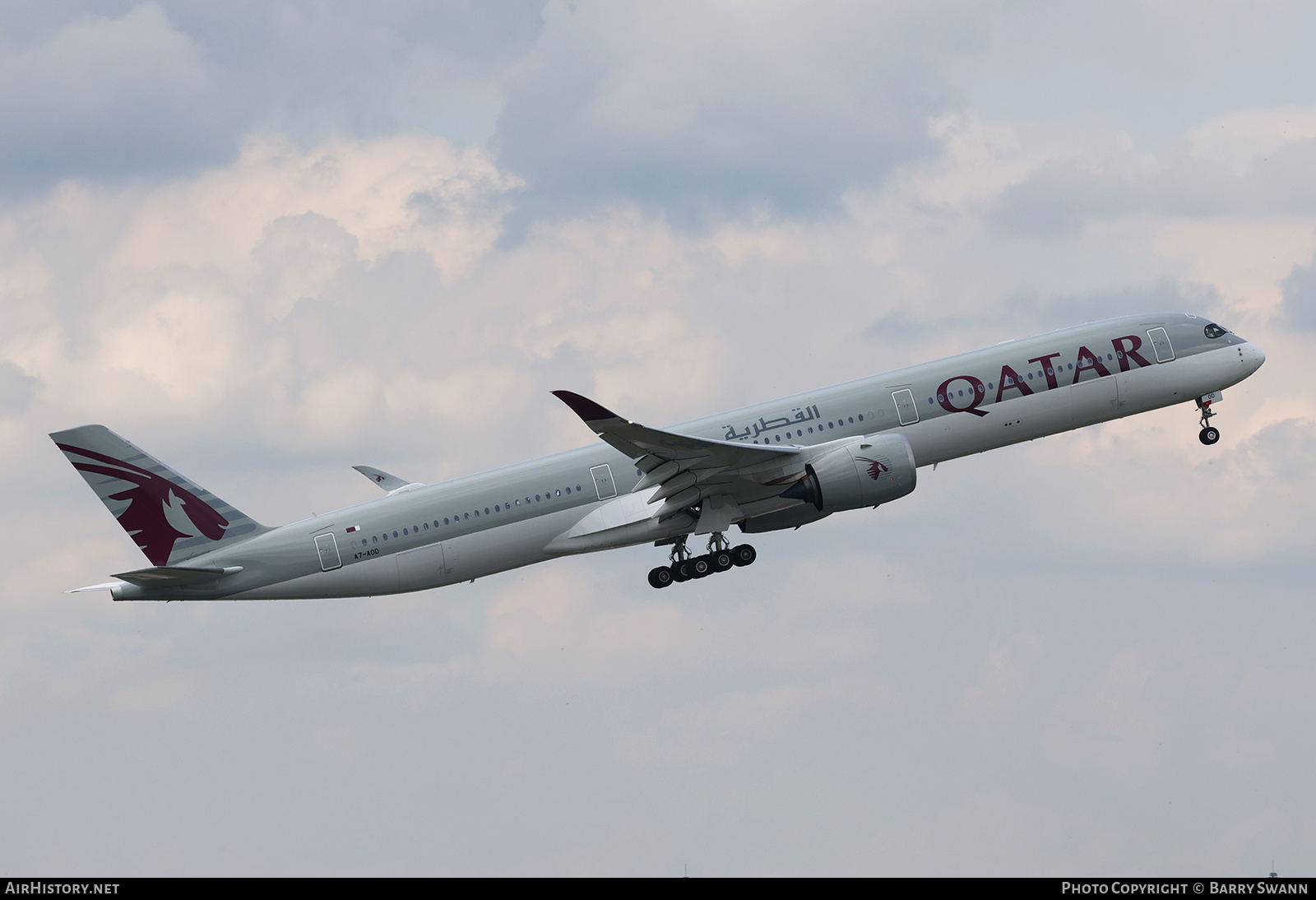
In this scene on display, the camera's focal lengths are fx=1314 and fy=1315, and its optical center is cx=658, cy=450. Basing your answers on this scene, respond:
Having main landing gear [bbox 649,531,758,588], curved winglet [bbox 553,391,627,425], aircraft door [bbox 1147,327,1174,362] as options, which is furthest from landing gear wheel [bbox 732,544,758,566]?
aircraft door [bbox 1147,327,1174,362]

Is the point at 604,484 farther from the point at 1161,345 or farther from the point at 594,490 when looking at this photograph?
the point at 1161,345

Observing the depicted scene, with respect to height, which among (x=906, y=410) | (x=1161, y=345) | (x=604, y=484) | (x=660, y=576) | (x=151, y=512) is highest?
(x=151, y=512)

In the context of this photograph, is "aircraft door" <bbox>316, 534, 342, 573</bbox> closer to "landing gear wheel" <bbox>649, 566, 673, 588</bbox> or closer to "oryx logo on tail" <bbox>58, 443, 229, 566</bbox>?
"oryx logo on tail" <bbox>58, 443, 229, 566</bbox>

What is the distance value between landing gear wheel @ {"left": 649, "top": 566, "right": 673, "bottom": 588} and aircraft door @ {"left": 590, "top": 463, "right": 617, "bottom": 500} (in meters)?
4.35

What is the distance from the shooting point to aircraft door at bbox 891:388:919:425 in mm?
47406

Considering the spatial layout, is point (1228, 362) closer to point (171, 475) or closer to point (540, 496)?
point (540, 496)

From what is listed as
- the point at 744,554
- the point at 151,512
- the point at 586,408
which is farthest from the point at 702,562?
the point at 151,512

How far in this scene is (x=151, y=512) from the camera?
48375 millimetres

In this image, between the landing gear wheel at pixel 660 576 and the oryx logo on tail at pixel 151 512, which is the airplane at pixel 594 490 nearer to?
the oryx logo on tail at pixel 151 512

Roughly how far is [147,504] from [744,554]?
22234 millimetres

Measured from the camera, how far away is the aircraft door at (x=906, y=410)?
47.4m

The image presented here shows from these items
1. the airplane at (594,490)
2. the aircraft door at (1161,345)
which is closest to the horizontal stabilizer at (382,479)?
the airplane at (594,490)
